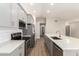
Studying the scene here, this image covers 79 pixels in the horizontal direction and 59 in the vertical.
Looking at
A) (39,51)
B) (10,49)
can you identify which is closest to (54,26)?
(39,51)

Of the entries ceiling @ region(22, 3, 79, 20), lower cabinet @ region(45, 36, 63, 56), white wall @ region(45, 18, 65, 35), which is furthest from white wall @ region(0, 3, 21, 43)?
white wall @ region(45, 18, 65, 35)

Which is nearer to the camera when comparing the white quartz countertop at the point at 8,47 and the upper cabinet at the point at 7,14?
the white quartz countertop at the point at 8,47

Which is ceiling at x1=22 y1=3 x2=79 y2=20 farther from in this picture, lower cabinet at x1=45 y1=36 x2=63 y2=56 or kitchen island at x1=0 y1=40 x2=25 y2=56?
kitchen island at x1=0 y1=40 x2=25 y2=56

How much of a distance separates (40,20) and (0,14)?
32.8ft

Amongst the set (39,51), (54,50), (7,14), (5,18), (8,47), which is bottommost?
(39,51)

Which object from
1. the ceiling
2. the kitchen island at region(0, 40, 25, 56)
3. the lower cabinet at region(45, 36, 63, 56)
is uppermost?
the ceiling

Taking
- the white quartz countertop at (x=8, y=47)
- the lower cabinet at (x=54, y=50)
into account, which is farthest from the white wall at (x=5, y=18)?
the lower cabinet at (x=54, y=50)

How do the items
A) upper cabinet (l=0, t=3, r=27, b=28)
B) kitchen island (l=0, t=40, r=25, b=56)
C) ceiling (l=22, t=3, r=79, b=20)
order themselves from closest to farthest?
kitchen island (l=0, t=40, r=25, b=56) < upper cabinet (l=0, t=3, r=27, b=28) < ceiling (l=22, t=3, r=79, b=20)

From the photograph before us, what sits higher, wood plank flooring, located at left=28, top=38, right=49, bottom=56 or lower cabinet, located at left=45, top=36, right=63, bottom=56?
lower cabinet, located at left=45, top=36, right=63, bottom=56

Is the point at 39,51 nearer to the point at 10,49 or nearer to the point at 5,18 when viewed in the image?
the point at 5,18

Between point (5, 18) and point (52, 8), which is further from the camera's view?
point (52, 8)

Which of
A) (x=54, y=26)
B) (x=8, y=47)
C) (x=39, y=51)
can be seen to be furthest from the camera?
(x=54, y=26)

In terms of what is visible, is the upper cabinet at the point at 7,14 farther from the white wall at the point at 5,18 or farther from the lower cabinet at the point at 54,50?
the lower cabinet at the point at 54,50

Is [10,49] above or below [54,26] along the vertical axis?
below
